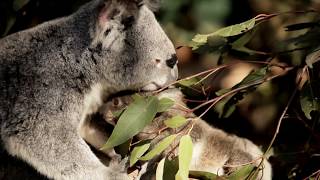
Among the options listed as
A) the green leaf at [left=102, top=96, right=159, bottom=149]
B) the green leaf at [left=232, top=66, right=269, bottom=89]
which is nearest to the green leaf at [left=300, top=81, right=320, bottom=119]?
the green leaf at [left=232, top=66, right=269, bottom=89]

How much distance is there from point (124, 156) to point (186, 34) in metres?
2.70

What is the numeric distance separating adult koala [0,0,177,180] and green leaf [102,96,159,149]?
222 mm

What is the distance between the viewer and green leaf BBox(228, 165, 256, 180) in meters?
3.07

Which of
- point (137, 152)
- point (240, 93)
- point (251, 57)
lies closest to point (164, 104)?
point (137, 152)

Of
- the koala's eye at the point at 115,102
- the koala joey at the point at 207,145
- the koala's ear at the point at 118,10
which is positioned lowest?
the koala joey at the point at 207,145

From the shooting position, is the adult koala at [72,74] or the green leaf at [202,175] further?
the green leaf at [202,175]

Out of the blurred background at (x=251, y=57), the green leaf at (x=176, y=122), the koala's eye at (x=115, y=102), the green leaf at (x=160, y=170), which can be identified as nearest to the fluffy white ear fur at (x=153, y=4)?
the blurred background at (x=251, y=57)

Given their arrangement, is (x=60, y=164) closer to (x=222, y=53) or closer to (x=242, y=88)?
(x=242, y=88)

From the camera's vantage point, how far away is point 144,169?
10.9 ft

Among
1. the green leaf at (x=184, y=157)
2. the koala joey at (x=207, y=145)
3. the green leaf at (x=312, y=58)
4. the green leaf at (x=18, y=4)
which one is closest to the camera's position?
the green leaf at (x=184, y=157)

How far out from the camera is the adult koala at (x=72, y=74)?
119 inches

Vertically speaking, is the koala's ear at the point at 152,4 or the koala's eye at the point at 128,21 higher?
the koala's eye at the point at 128,21

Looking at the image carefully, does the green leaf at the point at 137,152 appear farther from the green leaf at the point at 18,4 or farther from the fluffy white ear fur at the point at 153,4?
the green leaf at the point at 18,4

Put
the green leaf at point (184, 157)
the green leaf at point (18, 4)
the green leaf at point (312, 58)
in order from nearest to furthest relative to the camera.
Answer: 1. the green leaf at point (184, 157)
2. the green leaf at point (312, 58)
3. the green leaf at point (18, 4)
